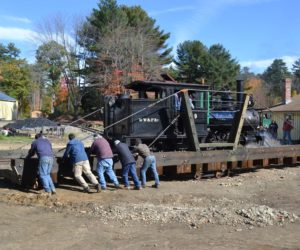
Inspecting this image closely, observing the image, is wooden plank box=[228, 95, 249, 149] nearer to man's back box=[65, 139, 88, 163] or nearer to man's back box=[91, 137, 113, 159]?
man's back box=[91, 137, 113, 159]

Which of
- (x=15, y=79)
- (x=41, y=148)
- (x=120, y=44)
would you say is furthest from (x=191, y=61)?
(x=41, y=148)

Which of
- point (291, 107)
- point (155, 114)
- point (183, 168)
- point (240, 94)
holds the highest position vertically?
point (291, 107)

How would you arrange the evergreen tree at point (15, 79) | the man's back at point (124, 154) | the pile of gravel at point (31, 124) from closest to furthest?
the man's back at point (124, 154)
the pile of gravel at point (31, 124)
the evergreen tree at point (15, 79)

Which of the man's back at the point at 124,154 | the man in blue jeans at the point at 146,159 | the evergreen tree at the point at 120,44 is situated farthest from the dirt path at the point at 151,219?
the evergreen tree at the point at 120,44

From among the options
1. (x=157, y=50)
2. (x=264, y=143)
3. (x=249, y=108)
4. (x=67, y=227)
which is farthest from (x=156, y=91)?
(x=157, y=50)

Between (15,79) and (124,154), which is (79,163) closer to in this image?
(124,154)

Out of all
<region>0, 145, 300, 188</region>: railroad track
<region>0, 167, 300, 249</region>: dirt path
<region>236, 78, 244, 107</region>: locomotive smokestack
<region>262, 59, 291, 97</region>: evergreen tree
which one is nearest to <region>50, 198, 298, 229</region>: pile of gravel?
<region>0, 167, 300, 249</region>: dirt path

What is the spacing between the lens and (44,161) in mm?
12516

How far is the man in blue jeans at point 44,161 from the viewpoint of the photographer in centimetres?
1249

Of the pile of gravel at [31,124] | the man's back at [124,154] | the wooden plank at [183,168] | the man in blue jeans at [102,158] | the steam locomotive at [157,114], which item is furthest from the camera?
the pile of gravel at [31,124]

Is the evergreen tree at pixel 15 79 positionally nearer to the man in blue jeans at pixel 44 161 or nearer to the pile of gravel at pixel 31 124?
the pile of gravel at pixel 31 124

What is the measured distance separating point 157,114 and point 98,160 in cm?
308

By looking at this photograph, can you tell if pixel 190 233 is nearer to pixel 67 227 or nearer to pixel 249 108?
pixel 67 227

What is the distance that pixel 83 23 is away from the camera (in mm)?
61688
